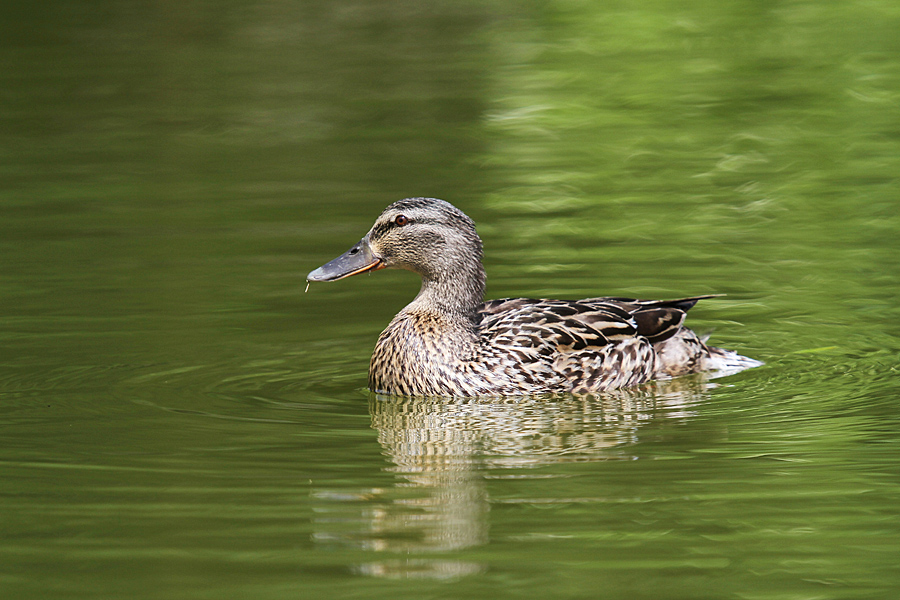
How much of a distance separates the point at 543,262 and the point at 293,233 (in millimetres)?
2635

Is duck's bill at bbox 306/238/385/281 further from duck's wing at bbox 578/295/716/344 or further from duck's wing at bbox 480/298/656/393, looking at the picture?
duck's wing at bbox 578/295/716/344

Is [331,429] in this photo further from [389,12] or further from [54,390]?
[389,12]

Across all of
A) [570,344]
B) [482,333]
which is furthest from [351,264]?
[570,344]

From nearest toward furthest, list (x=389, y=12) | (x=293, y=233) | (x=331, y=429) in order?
(x=331, y=429) < (x=293, y=233) < (x=389, y=12)

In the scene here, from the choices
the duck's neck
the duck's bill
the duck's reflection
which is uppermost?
the duck's bill

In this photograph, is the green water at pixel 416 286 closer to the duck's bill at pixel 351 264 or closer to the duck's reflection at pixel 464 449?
the duck's reflection at pixel 464 449

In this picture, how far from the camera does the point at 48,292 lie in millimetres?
11812

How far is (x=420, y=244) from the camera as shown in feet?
31.6

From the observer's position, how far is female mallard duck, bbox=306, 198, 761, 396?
9.38 metres

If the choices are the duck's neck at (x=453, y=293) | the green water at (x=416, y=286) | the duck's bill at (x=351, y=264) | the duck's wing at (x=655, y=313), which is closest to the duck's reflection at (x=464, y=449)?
the green water at (x=416, y=286)

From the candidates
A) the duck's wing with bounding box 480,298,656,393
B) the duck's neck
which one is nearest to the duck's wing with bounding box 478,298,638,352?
the duck's wing with bounding box 480,298,656,393

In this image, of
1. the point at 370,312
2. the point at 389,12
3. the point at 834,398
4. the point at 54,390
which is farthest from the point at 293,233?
the point at 389,12

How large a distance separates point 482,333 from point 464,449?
161cm

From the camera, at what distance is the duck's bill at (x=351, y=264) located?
9.48 m
